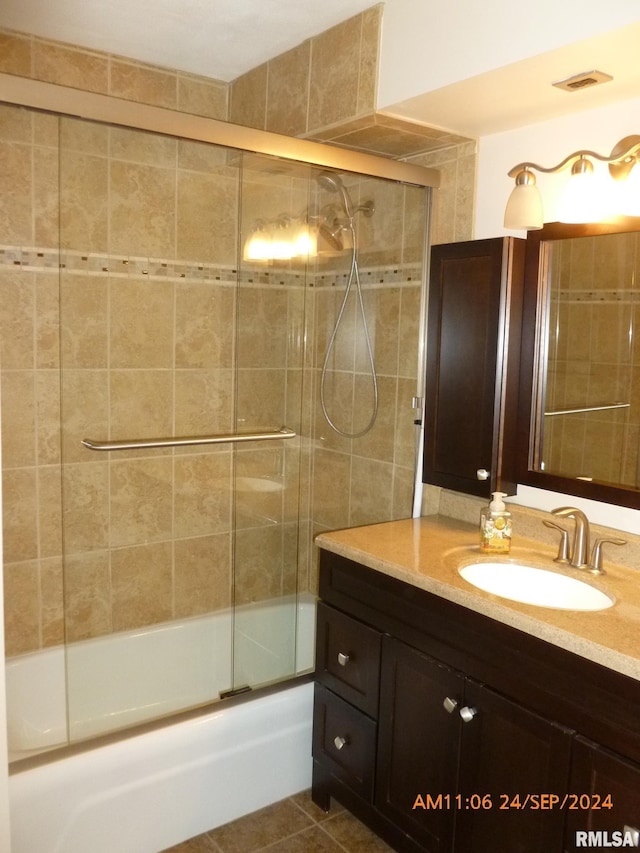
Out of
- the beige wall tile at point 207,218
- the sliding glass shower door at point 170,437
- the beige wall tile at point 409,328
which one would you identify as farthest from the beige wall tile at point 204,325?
the beige wall tile at point 409,328

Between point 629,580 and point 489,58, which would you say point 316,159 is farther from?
point 629,580

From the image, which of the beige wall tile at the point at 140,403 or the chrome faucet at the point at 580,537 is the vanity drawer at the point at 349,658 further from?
the beige wall tile at the point at 140,403

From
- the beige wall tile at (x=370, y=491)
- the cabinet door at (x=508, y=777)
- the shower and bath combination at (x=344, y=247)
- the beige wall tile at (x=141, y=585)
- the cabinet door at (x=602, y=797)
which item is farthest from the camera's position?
the beige wall tile at (x=370, y=491)

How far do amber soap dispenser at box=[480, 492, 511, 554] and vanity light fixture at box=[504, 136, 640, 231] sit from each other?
789mm

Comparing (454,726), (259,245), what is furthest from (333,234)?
(454,726)

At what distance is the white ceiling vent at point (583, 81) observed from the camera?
175 cm

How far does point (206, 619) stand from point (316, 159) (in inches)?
65.4

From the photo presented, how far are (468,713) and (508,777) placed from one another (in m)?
0.16

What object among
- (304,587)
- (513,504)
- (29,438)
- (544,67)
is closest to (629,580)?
(513,504)

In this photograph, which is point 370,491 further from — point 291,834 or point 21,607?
point 21,607

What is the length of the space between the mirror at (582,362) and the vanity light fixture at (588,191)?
0.21 ft

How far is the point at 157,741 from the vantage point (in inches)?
81.4

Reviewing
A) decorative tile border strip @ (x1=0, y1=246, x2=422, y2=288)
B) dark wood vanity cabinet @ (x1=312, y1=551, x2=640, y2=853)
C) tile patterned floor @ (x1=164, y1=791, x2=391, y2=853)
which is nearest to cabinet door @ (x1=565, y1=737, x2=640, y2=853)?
dark wood vanity cabinet @ (x1=312, y1=551, x2=640, y2=853)

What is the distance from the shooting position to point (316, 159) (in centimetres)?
227
